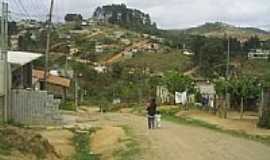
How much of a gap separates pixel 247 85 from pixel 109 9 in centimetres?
13345

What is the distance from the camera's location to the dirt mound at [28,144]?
68.3ft

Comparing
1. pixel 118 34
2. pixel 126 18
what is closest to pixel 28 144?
pixel 118 34

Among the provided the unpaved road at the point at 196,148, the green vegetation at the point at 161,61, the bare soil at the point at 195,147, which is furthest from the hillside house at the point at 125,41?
the unpaved road at the point at 196,148

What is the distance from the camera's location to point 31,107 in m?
35.2

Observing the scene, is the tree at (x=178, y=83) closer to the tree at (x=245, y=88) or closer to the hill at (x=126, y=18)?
the tree at (x=245, y=88)

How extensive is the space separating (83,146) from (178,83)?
41.7m

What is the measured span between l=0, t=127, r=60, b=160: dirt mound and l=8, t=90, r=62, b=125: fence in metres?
11.5

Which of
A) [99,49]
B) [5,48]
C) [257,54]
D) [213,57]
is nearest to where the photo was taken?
[5,48]

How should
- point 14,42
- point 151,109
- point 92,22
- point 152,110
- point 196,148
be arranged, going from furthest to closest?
1. point 92,22
2. point 14,42
3. point 152,110
4. point 151,109
5. point 196,148

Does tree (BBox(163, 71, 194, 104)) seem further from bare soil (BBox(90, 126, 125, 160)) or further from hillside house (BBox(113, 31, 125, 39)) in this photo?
hillside house (BBox(113, 31, 125, 39))

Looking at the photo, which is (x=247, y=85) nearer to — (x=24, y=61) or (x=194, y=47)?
(x=24, y=61)

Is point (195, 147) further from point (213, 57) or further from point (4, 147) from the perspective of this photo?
point (213, 57)

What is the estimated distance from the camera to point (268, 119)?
1368 inches

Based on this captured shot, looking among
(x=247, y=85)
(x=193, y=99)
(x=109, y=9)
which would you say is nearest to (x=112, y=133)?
(x=247, y=85)
